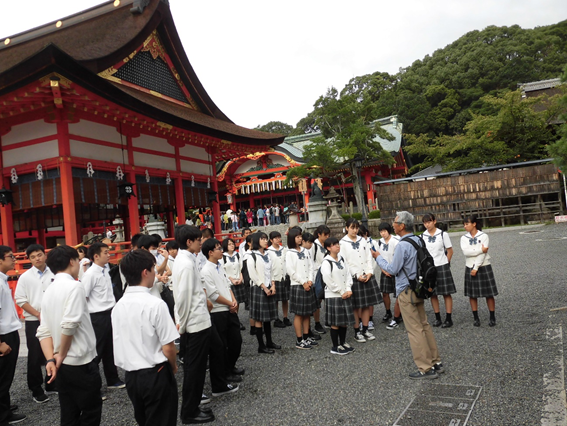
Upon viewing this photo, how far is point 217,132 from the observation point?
12656mm

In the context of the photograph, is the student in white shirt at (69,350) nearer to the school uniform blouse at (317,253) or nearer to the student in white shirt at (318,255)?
the student in white shirt at (318,255)

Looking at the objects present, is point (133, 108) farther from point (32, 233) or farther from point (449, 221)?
point (449, 221)

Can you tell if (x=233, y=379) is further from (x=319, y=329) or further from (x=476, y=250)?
(x=476, y=250)

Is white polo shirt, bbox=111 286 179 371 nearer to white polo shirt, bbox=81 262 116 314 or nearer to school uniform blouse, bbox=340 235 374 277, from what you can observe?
white polo shirt, bbox=81 262 116 314

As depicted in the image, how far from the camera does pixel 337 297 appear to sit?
506 cm

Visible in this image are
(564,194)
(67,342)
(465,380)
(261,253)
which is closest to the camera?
(67,342)

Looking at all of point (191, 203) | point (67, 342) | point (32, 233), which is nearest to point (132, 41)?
point (191, 203)

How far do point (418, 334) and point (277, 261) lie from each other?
282 centimetres

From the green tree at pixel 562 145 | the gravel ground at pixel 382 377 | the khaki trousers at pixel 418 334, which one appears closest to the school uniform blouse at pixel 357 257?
the gravel ground at pixel 382 377

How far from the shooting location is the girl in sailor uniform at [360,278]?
18.9 ft

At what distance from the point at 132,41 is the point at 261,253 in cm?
888

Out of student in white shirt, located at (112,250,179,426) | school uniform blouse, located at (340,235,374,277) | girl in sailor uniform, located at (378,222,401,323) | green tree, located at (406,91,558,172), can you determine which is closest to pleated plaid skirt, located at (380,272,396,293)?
girl in sailor uniform, located at (378,222,401,323)

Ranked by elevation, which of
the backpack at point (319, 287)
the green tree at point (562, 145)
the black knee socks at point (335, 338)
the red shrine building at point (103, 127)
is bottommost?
A: the black knee socks at point (335, 338)

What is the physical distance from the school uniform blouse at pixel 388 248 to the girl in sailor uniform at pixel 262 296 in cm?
206
